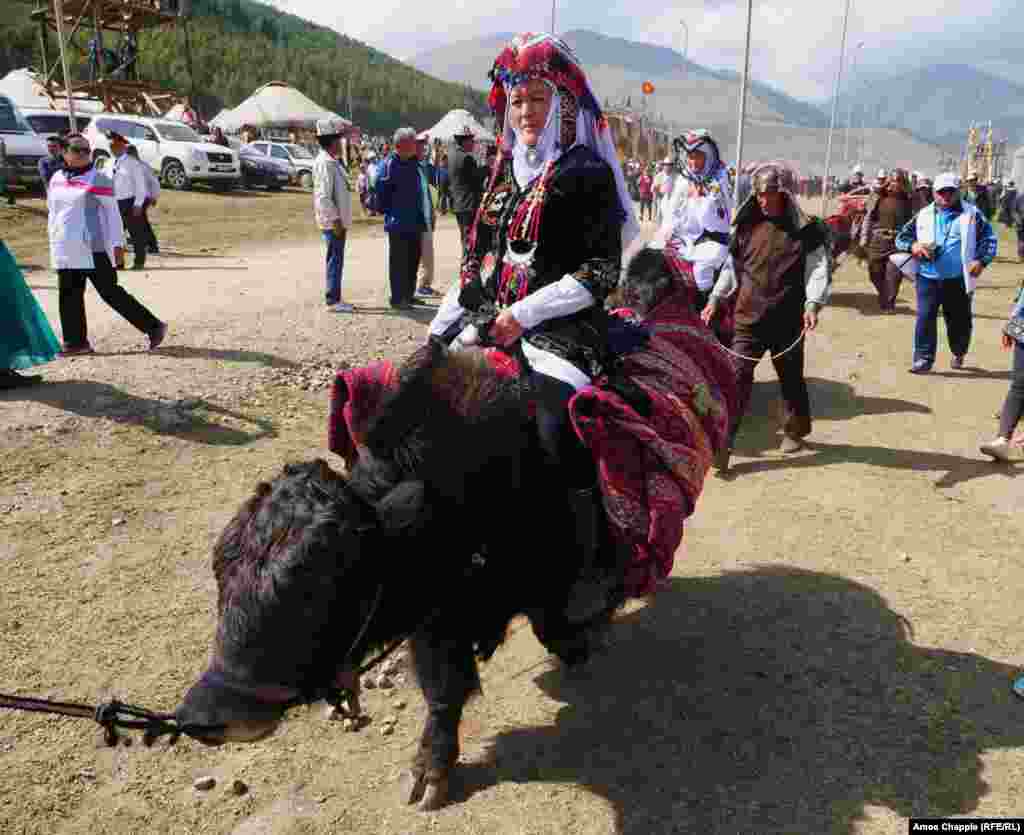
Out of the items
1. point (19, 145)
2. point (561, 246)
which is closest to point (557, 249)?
point (561, 246)

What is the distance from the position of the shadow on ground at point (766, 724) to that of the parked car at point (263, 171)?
75.3 ft

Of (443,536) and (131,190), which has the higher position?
(131,190)

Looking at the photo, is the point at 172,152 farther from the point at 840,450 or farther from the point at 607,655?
the point at 607,655

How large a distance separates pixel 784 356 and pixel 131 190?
8883 millimetres

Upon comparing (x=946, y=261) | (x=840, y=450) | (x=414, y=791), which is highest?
(x=946, y=261)

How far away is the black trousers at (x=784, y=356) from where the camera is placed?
5.33 m

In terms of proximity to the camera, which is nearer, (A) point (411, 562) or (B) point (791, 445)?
(A) point (411, 562)

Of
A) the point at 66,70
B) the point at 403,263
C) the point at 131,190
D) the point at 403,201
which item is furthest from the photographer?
the point at 66,70

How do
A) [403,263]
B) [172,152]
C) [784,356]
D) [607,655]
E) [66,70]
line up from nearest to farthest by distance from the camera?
[607,655] → [784,356] → [403,263] → [66,70] → [172,152]

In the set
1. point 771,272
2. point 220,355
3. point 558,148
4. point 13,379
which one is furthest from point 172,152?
point 558,148

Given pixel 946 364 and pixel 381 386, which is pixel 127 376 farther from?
pixel 946 364

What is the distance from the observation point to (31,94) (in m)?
26.3

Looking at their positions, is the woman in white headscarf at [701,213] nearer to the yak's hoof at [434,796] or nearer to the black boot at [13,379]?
the yak's hoof at [434,796]

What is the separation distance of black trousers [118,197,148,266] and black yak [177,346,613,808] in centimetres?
990
